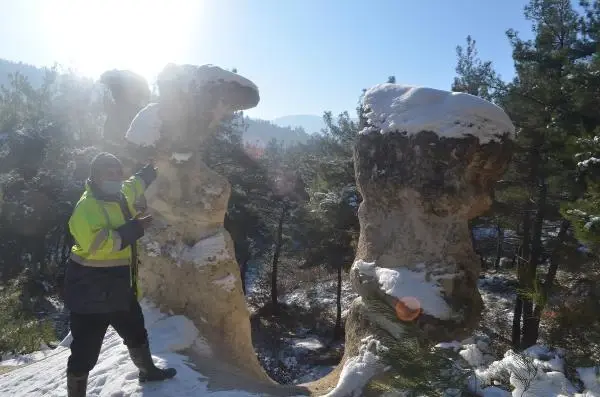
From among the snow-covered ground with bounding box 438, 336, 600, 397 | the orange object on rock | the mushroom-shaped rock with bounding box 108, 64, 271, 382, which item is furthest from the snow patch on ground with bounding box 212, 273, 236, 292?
the snow-covered ground with bounding box 438, 336, 600, 397

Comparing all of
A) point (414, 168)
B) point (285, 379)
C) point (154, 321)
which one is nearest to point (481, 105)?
point (414, 168)

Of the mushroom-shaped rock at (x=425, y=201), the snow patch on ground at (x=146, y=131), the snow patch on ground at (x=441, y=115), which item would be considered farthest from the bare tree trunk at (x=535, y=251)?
the snow patch on ground at (x=146, y=131)

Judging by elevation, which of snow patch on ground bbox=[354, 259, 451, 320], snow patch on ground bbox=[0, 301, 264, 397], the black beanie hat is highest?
the black beanie hat

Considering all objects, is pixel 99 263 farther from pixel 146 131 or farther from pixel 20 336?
pixel 20 336

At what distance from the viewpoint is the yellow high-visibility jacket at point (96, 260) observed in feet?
11.4

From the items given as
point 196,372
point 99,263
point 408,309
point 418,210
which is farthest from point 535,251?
point 99,263

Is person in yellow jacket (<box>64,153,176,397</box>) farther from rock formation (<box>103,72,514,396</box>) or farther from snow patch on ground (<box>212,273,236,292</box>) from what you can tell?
snow patch on ground (<box>212,273,236,292</box>)

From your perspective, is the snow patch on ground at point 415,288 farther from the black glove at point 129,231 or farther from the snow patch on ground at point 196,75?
the snow patch on ground at point 196,75

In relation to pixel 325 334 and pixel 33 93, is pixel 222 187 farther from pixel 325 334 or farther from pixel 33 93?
pixel 33 93

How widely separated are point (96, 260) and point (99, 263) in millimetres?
34

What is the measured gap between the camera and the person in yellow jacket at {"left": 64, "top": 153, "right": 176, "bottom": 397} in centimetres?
351

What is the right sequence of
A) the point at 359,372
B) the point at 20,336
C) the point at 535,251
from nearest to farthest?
the point at 359,372 < the point at 20,336 < the point at 535,251

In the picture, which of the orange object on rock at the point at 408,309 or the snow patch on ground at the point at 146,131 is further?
the snow patch on ground at the point at 146,131

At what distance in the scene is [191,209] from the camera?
6340mm
